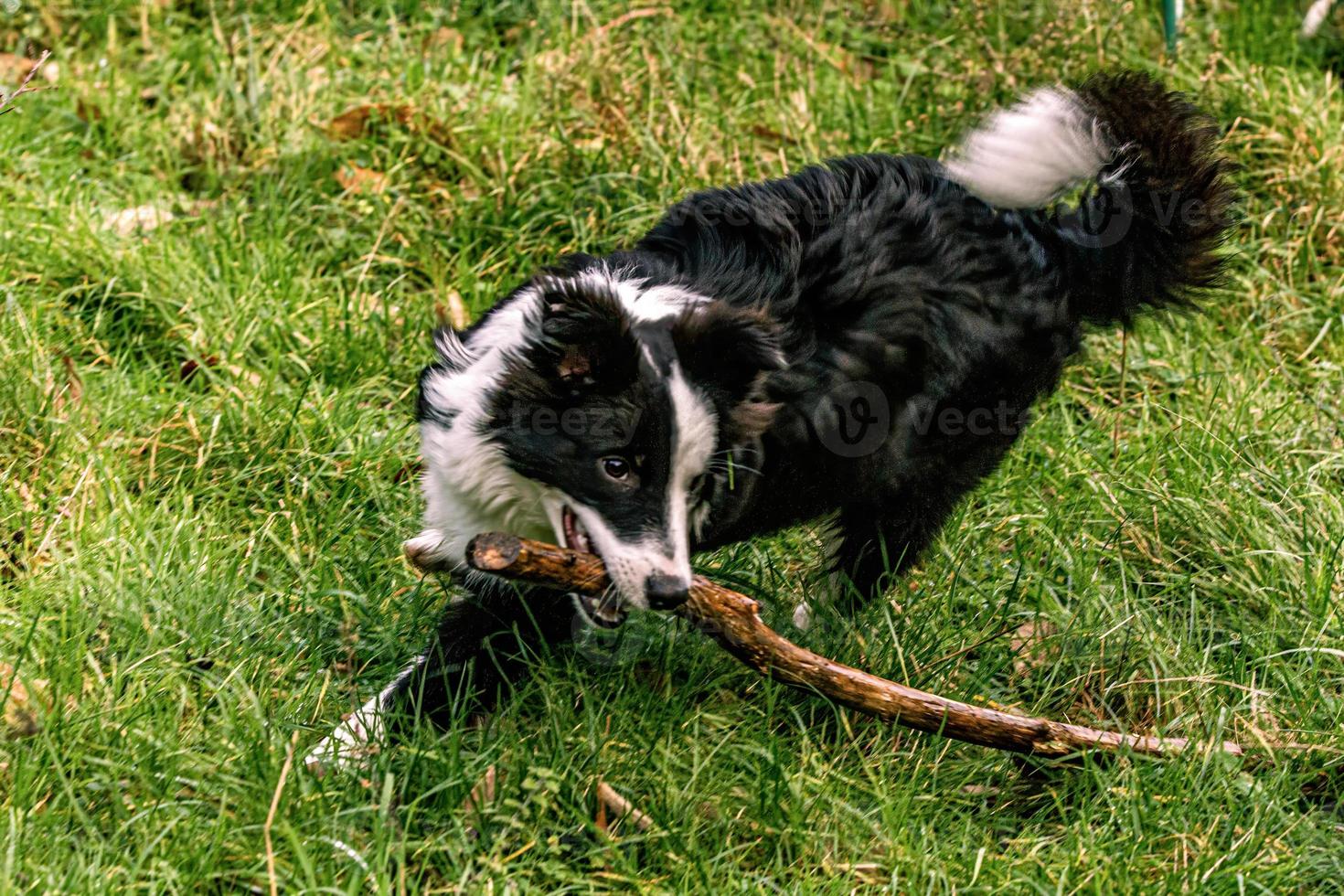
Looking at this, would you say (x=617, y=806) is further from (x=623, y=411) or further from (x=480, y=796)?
(x=623, y=411)

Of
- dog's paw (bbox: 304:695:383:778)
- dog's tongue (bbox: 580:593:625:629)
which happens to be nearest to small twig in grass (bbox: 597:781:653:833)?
dog's tongue (bbox: 580:593:625:629)

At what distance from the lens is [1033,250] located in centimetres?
358

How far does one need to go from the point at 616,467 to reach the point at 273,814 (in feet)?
3.33

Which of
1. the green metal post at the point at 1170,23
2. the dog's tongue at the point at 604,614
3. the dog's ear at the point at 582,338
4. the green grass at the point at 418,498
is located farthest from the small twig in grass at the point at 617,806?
the green metal post at the point at 1170,23

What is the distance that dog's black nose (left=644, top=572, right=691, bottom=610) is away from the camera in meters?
3.00

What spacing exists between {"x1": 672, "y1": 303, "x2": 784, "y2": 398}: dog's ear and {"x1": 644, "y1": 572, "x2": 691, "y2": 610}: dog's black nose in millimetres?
469

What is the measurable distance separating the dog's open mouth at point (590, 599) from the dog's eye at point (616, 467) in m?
Answer: 0.15

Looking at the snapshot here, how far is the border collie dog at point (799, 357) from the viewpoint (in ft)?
10.2

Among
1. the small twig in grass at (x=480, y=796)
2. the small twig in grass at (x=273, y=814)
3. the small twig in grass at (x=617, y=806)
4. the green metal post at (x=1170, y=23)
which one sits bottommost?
the small twig in grass at (x=617, y=806)

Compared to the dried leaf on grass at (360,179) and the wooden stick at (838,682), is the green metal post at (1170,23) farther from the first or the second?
the wooden stick at (838,682)

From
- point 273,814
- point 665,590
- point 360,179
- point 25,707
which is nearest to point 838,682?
point 665,590

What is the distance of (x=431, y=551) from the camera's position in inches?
136

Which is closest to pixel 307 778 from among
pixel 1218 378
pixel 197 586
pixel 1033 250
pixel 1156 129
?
pixel 197 586

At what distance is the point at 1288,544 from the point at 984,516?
0.83 m
